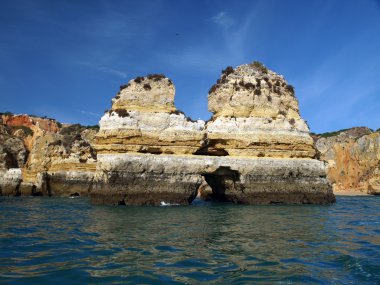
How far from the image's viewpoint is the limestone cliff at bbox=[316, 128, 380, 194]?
52.7 metres

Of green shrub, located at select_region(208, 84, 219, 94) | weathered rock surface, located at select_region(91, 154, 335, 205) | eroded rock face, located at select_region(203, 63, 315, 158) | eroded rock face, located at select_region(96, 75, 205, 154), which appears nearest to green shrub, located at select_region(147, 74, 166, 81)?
eroded rock face, located at select_region(96, 75, 205, 154)

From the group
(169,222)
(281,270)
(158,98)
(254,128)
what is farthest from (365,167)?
(281,270)

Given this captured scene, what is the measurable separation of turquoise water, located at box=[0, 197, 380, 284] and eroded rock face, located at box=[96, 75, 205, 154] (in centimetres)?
1009

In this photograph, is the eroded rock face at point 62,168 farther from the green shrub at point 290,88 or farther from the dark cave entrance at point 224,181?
the green shrub at point 290,88

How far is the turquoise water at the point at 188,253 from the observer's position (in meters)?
6.45

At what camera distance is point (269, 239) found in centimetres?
1007

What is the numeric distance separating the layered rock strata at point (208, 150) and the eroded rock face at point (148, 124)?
6 cm

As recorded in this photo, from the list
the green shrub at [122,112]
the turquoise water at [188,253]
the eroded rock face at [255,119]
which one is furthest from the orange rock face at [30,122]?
the turquoise water at [188,253]

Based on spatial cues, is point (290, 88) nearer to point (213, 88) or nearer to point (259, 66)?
point (259, 66)

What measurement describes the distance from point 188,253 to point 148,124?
15953mm

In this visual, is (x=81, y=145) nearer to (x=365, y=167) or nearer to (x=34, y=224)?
Answer: (x=34, y=224)

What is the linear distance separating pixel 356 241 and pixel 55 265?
25.6 ft

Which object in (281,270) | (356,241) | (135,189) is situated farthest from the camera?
(135,189)

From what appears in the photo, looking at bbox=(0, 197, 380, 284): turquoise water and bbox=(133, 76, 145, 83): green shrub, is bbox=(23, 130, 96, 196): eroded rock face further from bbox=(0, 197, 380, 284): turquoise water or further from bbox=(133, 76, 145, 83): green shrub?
bbox=(0, 197, 380, 284): turquoise water
